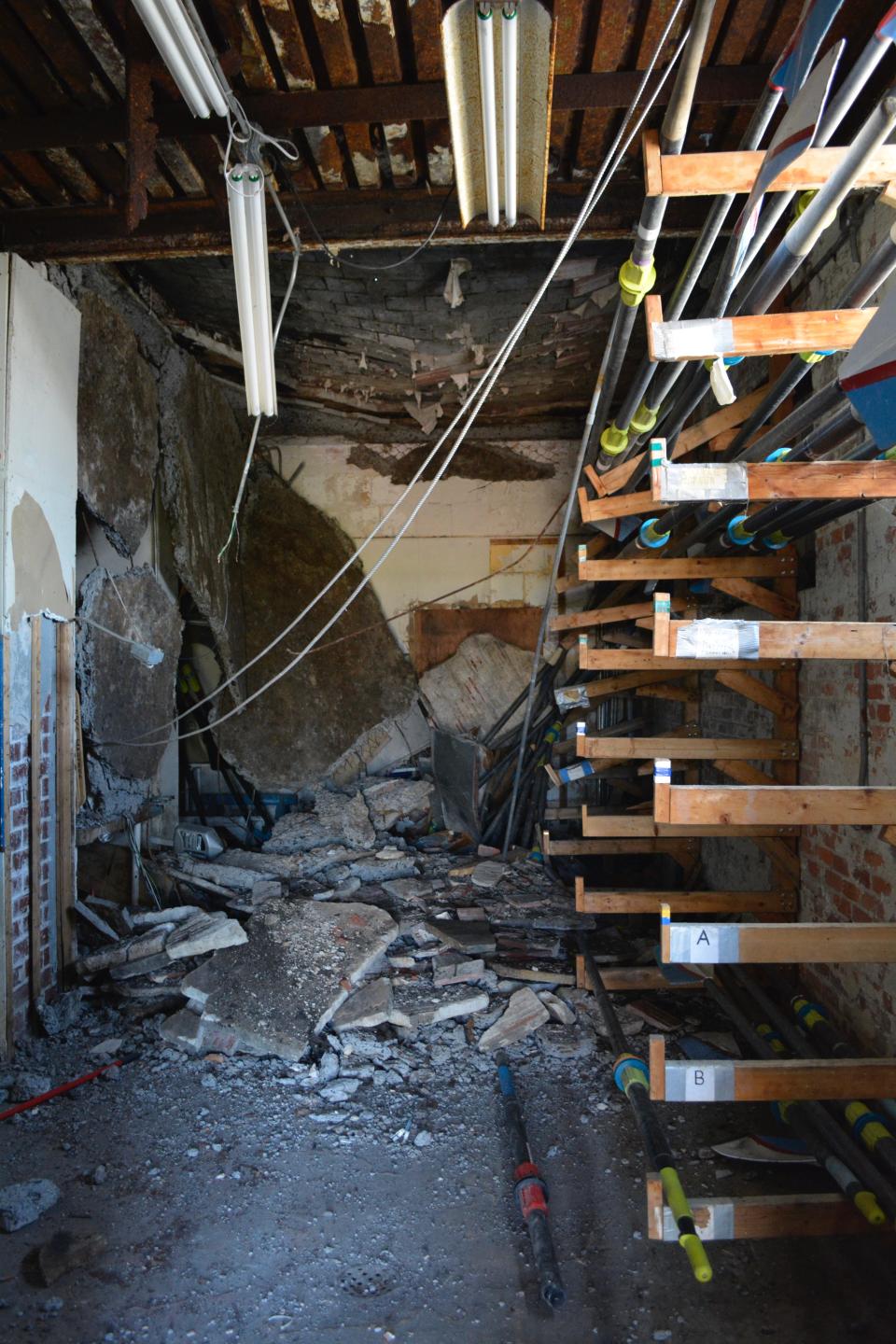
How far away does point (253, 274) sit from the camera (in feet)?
7.76

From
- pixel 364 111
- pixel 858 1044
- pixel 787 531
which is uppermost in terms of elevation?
pixel 364 111

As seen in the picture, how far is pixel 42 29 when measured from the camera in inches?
89.0

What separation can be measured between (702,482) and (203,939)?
3.05 meters

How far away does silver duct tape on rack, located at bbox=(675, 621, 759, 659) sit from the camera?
172cm

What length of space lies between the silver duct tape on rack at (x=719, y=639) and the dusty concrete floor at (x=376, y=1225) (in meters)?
1.67

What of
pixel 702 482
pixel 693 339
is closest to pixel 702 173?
pixel 693 339

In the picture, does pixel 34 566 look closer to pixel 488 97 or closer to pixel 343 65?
pixel 343 65

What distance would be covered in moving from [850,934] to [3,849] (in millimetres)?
2977

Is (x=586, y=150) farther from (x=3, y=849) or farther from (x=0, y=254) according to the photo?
(x=3, y=849)

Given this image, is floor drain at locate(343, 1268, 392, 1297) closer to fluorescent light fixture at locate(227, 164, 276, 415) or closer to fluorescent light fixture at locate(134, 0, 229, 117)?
fluorescent light fixture at locate(227, 164, 276, 415)

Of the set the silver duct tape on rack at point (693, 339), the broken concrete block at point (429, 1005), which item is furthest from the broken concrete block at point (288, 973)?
the silver duct tape on rack at point (693, 339)

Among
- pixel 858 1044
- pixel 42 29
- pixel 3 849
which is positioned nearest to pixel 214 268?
pixel 42 29

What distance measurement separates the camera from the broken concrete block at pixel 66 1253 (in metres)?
2.04

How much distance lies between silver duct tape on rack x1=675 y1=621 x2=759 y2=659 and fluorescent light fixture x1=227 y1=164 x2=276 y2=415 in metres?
1.69
